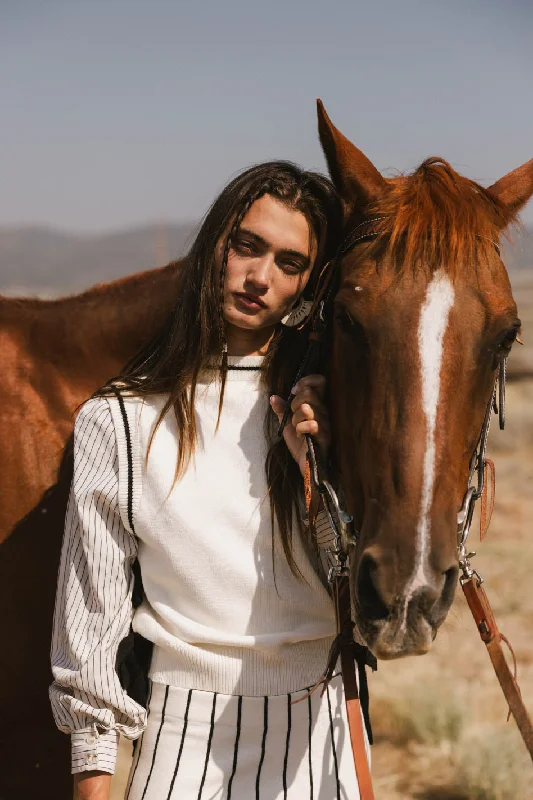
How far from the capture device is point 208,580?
182 cm

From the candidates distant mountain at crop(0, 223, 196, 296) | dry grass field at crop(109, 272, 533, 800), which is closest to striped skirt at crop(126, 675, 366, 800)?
dry grass field at crop(109, 272, 533, 800)

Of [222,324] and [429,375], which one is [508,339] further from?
[222,324]

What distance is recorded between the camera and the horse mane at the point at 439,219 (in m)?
1.78

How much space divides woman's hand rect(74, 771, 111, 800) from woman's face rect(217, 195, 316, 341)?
108 centimetres

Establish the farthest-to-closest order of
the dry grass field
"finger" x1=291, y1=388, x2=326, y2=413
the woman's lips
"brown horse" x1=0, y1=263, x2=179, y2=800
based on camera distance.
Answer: the dry grass field < "brown horse" x1=0, y1=263, x2=179, y2=800 < the woman's lips < "finger" x1=291, y1=388, x2=326, y2=413

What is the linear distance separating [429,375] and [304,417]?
0.33 metres

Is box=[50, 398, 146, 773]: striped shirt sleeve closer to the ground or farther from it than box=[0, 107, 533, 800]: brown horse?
closer to the ground

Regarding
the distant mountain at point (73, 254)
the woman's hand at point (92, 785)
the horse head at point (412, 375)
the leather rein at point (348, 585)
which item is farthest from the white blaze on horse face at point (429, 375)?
the distant mountain at point (73, 254)

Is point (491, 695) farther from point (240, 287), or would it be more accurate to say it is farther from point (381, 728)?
point (240, 287)

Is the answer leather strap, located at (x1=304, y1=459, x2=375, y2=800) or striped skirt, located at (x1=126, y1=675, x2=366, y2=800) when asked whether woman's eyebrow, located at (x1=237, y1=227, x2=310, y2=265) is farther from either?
striped skirt, located at (x1=126, y1=675, x2=366, y2=800)

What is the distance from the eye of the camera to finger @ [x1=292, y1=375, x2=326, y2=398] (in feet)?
6.32

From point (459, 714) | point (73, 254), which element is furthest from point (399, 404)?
point (73, 254)

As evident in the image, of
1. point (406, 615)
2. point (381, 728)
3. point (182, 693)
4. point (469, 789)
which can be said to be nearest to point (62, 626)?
point (182, 693)

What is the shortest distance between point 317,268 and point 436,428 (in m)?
0.62
